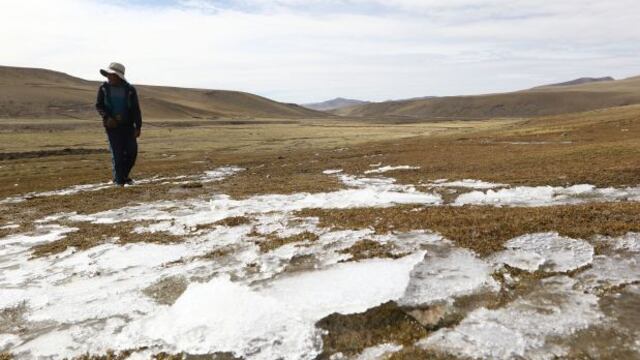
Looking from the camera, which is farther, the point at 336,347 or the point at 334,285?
the point at 334,285

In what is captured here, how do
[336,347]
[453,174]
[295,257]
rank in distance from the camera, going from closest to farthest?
1. [336,347]
2. [295,257]
3. [453,174]

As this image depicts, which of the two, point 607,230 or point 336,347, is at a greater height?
point 607,230

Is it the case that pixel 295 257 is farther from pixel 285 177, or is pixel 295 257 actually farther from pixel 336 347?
pixel 285 177

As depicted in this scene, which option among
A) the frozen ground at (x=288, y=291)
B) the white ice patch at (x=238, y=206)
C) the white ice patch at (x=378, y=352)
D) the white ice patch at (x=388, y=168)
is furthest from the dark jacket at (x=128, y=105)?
the white ice patch at (x=378, y=352)

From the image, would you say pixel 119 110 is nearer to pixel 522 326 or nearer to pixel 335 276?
pixel 335 276

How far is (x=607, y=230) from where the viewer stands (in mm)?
7531

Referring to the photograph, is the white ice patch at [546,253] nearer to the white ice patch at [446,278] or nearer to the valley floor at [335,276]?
the valley floor at [335,276]

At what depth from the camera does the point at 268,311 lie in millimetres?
5719

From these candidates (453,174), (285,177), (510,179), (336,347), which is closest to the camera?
(336,347)

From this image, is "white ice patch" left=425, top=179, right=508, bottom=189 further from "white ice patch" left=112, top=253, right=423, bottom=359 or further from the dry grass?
"white ice patch" left=112, top=253, right=423, bottom=359

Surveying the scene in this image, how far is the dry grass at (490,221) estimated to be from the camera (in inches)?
300

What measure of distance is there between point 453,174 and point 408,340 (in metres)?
11.4

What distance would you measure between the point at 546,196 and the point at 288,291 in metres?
7.57

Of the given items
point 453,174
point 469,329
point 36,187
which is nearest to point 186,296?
point 469,329
